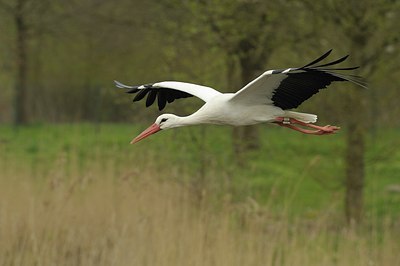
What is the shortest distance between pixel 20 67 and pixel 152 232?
53.7 ft

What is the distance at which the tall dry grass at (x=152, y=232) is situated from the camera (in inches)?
240

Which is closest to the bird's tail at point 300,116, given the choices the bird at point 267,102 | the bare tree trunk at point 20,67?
the bird at point 267,102

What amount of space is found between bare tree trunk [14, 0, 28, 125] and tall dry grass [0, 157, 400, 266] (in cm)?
1340

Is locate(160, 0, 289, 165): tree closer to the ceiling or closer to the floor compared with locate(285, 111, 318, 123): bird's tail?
closer to the ceiling

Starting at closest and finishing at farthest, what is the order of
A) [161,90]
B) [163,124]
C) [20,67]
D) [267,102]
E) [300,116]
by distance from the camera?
[267,102] < [300,116] < [163,124] < [161,90] < [20,67]

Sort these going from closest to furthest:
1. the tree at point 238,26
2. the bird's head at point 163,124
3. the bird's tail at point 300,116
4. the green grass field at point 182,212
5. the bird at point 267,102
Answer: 1. the bird at point 267,102
2. the bird's tail at point 300,116
3. the green grass field at point 182,212
4. the bird's head at point 163,124
5. the tree at point 238,26

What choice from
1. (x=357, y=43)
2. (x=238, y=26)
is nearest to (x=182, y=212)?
(x=357, y=43)

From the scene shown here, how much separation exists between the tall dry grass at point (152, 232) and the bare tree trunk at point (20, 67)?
13405mm

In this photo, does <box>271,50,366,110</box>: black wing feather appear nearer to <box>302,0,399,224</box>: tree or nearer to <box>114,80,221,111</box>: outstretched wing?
<box>114,80,221,111</box>: outstretched wing

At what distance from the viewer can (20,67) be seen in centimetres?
2212

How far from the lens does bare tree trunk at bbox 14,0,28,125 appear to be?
20.8m

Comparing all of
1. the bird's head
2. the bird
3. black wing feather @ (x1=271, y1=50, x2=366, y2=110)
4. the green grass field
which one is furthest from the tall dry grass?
black wing feather @ (x1=271, y1=50, x2=366, y2=110)

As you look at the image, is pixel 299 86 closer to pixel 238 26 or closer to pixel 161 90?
pixel 161 90

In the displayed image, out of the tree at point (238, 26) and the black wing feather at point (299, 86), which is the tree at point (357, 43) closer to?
the tree at point (238, 26)
